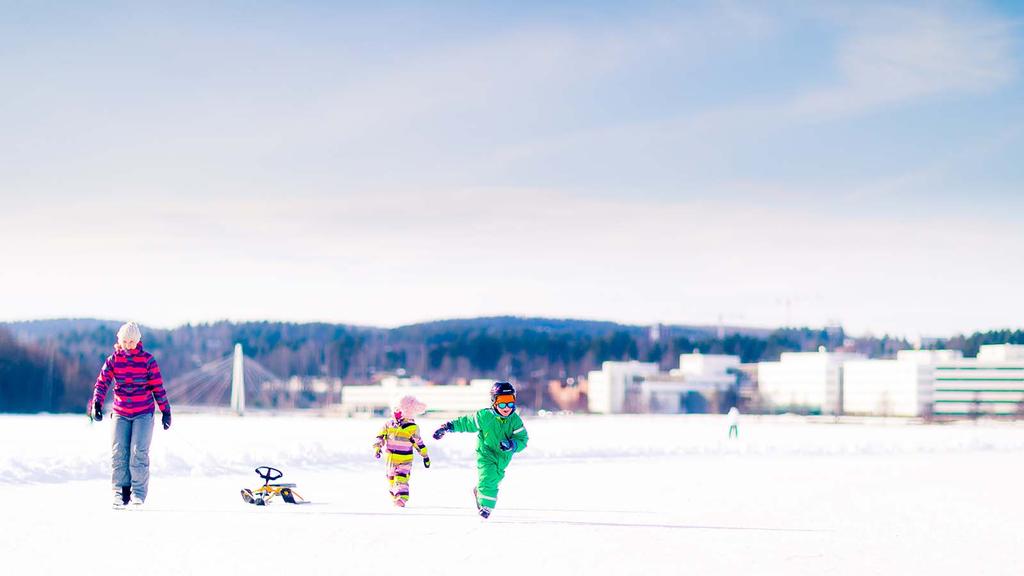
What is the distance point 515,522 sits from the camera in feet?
37.8

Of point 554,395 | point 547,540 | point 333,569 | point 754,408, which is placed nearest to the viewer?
point 333,569

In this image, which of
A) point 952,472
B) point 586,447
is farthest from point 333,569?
point 586,447

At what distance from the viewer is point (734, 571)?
349 inches

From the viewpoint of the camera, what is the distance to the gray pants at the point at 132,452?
1218cm

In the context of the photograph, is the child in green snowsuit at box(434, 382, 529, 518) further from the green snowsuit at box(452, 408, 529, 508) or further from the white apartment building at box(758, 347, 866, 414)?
the white apartment building at box(758, 347, 866, 414)

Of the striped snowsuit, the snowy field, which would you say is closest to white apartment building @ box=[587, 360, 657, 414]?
the snowy field

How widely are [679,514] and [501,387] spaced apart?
7.80ft

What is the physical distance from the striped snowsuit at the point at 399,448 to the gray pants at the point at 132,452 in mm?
2266

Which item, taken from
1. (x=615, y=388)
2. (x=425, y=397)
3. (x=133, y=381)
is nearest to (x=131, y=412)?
(x=133, y=381)

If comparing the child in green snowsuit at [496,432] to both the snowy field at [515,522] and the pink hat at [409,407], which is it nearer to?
the snowy field at [515,522]

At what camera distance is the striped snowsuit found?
12.7 meters

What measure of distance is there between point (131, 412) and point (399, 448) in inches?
104

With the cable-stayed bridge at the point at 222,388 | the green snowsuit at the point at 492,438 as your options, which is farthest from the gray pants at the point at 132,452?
the cable-stayed bridge at the point at 222,388

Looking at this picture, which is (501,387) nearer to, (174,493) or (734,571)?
(734,571)
